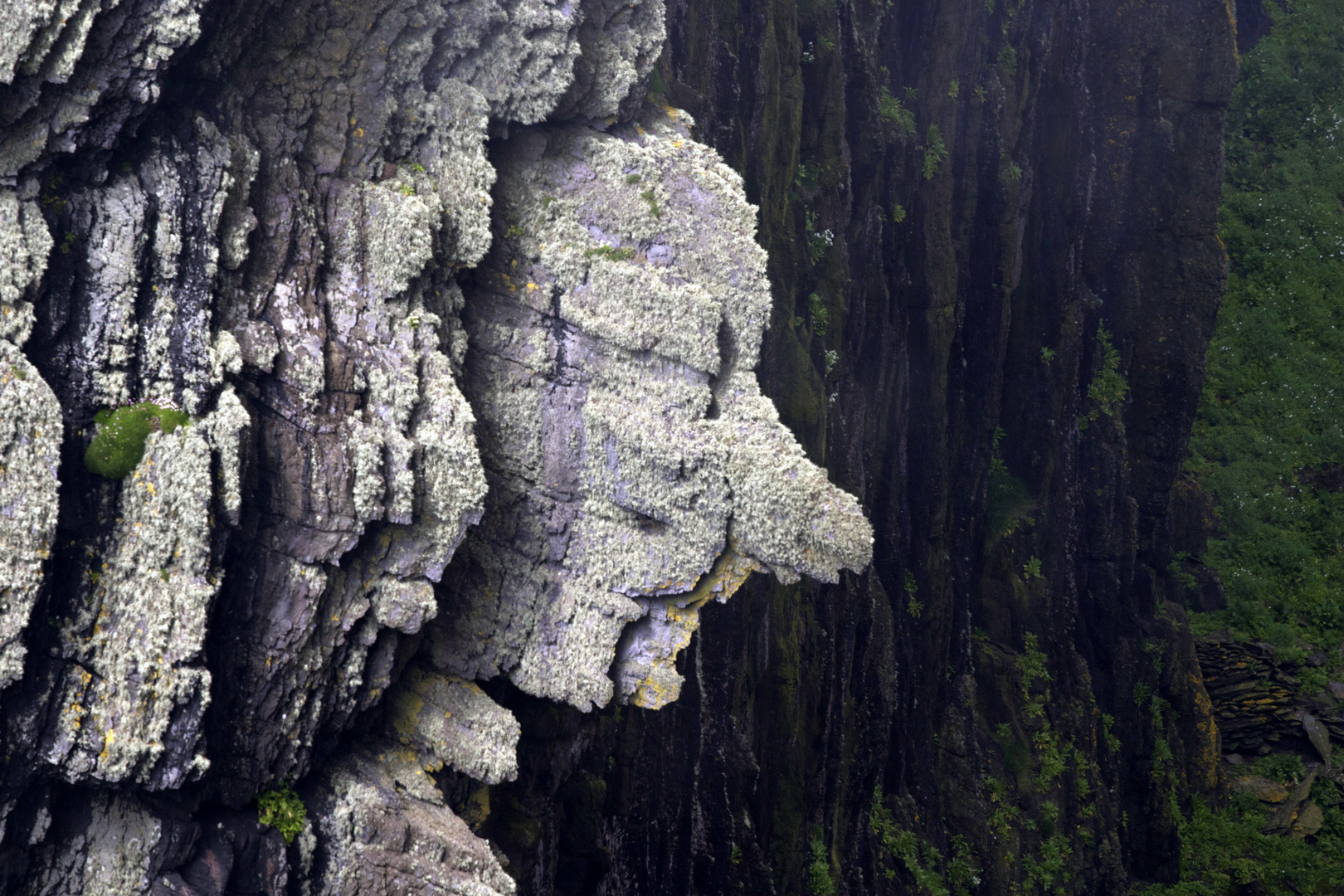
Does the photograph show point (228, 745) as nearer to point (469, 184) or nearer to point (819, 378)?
point (469, 184)

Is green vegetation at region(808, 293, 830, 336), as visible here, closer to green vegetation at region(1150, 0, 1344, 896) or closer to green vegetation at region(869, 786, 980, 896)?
green vegetation at region(869, 786, 980, 896)

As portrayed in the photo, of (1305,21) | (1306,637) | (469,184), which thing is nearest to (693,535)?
(469,184)

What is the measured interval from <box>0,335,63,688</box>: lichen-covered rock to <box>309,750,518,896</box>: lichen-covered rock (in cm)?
353

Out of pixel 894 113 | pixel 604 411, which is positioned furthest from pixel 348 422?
pixel 894 113

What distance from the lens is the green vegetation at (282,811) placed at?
10.4m

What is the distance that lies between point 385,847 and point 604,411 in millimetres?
5257

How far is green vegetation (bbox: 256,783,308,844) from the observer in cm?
1041

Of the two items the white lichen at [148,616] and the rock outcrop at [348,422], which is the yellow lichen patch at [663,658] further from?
the white lichen at [148,616]

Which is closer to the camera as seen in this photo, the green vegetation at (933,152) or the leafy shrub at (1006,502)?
the green vegetation at (933,152)

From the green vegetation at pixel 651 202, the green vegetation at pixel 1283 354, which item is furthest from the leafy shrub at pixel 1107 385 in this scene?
the green vegetation at pixel 651 202

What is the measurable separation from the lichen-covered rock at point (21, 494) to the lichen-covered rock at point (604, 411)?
4.48 metres

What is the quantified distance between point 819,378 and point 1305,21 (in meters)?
44.5

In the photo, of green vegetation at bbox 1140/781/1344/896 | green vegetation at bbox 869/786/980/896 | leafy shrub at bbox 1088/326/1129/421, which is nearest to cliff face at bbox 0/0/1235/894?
green vegetation at bbox 869/786/980/896

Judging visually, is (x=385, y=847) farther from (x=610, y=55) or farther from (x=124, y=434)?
(x=610, y=55)
